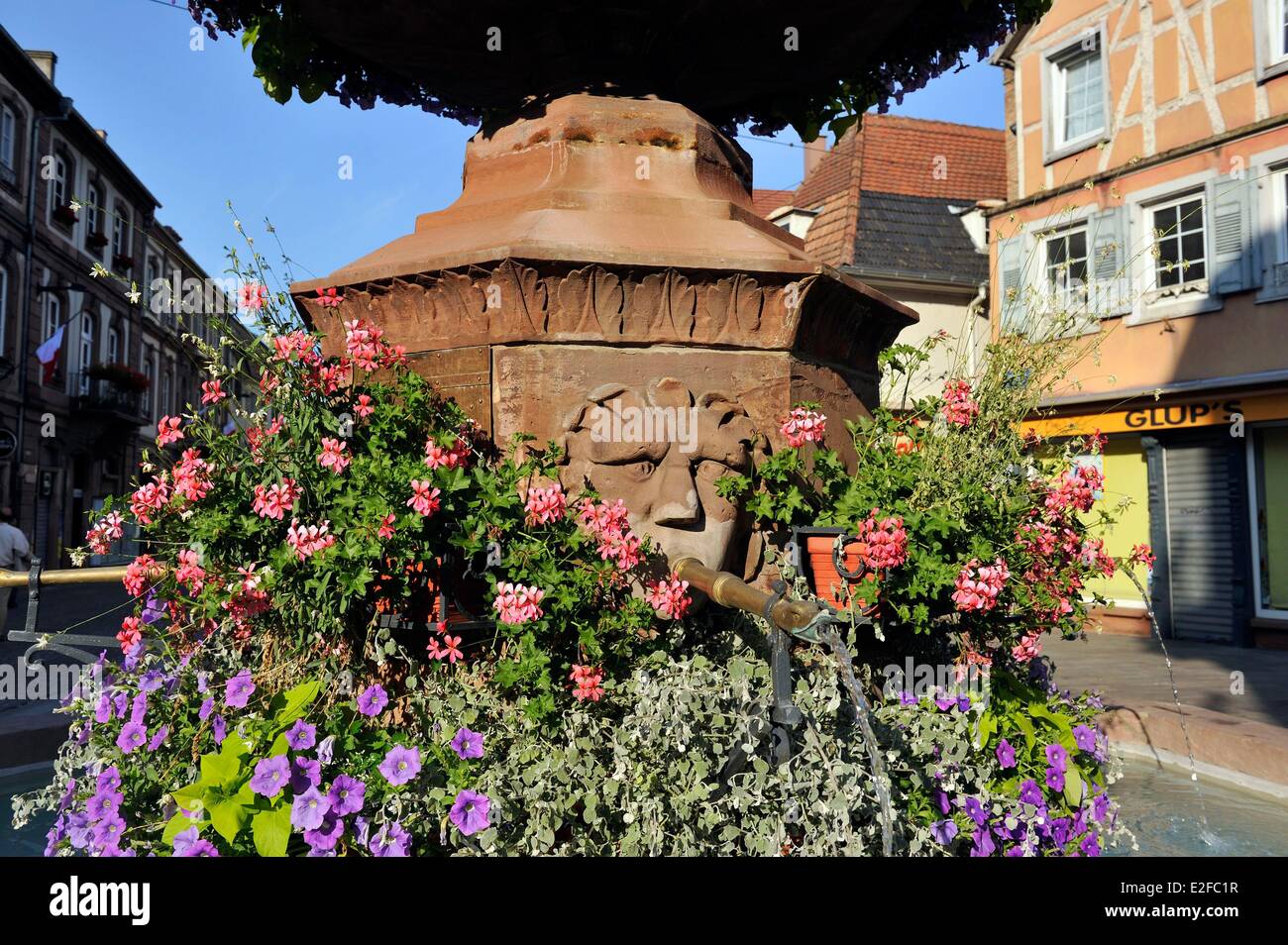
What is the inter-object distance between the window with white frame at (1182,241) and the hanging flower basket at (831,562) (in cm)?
1123

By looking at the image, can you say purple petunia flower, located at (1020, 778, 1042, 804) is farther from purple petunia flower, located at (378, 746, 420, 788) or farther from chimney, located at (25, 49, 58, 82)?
chimney, located at (25, 49, 58, 82)

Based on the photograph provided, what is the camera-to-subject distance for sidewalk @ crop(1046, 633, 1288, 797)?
4.39 metres

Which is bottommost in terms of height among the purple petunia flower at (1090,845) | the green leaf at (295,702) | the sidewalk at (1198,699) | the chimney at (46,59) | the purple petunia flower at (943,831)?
the sidewalk at (1198,699)

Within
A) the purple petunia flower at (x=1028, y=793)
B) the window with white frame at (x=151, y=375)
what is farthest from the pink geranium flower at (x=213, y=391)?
the window with white frame at (x=151, y=375)

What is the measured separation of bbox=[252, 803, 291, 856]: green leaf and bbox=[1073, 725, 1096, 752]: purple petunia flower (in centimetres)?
231

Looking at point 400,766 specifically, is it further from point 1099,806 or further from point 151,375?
point 151,375

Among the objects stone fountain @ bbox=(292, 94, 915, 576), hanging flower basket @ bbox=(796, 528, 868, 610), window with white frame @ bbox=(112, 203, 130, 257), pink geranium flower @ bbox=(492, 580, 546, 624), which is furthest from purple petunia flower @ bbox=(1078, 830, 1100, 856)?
window with white frame @ bbox=(112, 203, 130, 257)

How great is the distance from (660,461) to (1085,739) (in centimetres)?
160

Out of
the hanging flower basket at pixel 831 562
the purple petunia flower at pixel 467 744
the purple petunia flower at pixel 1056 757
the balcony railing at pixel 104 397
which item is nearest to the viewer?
the purple petunia flower at pixel 467 744

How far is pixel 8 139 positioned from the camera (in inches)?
857

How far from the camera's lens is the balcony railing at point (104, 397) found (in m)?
26.1

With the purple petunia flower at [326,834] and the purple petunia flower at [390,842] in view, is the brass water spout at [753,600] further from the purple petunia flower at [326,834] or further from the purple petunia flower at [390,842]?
the purple petunia flower at [326,834]
